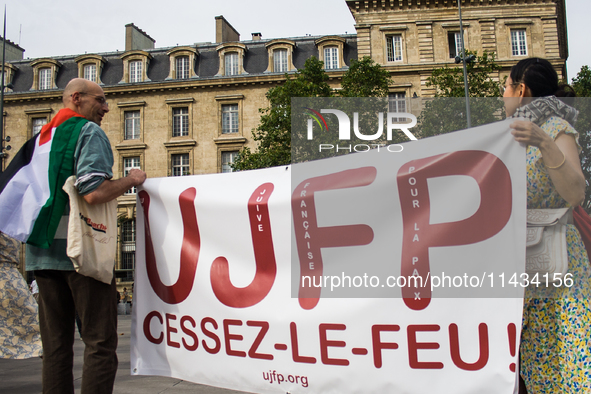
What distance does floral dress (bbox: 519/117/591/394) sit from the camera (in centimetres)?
261

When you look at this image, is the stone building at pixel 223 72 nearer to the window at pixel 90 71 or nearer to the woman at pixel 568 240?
the window at pixel 90 71

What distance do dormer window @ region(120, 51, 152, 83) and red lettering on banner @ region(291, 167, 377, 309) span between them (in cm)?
3981

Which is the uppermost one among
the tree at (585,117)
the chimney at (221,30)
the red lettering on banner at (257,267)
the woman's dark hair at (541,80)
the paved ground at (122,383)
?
the chimney at (221,30)

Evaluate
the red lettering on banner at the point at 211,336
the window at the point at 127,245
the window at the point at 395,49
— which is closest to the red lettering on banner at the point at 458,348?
the red lettering on banner at the point at 211,336

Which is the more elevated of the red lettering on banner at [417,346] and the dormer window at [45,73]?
the dormer window at [45,73]

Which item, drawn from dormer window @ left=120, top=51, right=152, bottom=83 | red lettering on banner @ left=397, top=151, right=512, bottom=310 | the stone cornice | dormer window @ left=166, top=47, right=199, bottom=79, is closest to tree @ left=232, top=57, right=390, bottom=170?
the stone cornice

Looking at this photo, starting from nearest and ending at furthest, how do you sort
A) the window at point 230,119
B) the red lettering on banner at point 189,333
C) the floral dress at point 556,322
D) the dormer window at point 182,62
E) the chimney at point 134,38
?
1. the floral dress at point 556,322
2. the red lettering on banner at point 189,333
3. the window at point 230,119
4. the dormer window at point 182,62
5. the chimney at point 134,38

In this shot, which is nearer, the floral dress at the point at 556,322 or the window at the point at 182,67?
the floral dress at the point at 556,322

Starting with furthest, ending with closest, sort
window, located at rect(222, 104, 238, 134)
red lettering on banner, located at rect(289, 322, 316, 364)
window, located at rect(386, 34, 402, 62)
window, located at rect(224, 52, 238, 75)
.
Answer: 1. window, located at rect(224, 52, 238, 75)
2. window, located at rect(222, 104, 238, 134)
3. window, located at rect(386, 34, 402, 62)
4. red lettering on banner, located at rect(289, 322, 316, 364)

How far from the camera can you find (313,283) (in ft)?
10.8

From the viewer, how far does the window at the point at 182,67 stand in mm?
40906

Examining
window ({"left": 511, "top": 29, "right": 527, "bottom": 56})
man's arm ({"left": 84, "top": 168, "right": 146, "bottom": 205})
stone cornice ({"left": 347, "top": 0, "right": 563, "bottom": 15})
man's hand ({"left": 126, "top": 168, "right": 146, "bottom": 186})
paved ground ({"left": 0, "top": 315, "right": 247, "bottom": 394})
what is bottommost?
paved ground ({"left": 0, "top": 315, "right": 247, "bottom": 394})

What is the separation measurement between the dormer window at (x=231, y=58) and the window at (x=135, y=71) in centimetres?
602

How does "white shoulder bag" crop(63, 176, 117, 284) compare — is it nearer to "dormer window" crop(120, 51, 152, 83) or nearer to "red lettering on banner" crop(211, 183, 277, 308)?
"red lettering on banner" crop(211, 183, 277, 308)
